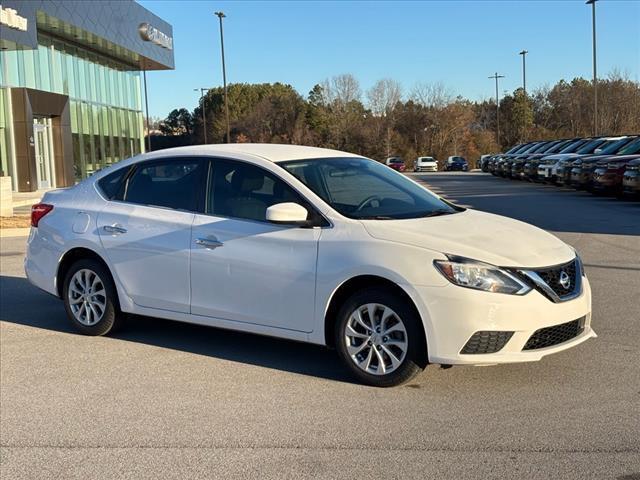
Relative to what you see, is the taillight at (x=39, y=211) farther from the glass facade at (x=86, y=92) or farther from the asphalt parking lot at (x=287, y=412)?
the glass facade at (x=86, y=92)

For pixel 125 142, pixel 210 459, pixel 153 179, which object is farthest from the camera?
pixel 125 142

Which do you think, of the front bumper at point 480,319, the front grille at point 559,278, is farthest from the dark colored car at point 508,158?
the front bumper at point 480,319

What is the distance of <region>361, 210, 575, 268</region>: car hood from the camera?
189 inches

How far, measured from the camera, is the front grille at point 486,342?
471cm

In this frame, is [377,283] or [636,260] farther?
[636,260]

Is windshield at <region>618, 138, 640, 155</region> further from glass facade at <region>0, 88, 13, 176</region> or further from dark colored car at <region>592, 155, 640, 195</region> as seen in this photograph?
glass facade at <region>0, 88, 13, 176</region>

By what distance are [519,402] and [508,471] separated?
106 centimetres

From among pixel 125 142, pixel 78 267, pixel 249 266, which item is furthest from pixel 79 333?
pixel 125 142

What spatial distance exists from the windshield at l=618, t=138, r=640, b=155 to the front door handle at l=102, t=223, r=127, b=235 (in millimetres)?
18694

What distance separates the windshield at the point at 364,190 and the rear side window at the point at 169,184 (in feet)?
2.68

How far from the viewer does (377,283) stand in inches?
199

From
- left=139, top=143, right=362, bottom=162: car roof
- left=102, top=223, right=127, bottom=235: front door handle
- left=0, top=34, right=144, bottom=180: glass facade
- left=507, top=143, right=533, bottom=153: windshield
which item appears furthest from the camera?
left=507, top=143, right=533, bottom=153: windshield

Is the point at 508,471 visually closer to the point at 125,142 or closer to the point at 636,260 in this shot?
the point at 636,260

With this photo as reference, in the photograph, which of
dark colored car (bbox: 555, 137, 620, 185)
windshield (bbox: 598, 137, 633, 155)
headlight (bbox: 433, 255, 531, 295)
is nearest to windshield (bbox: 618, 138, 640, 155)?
windshield (bbox: 598, 137, 633, 155)
